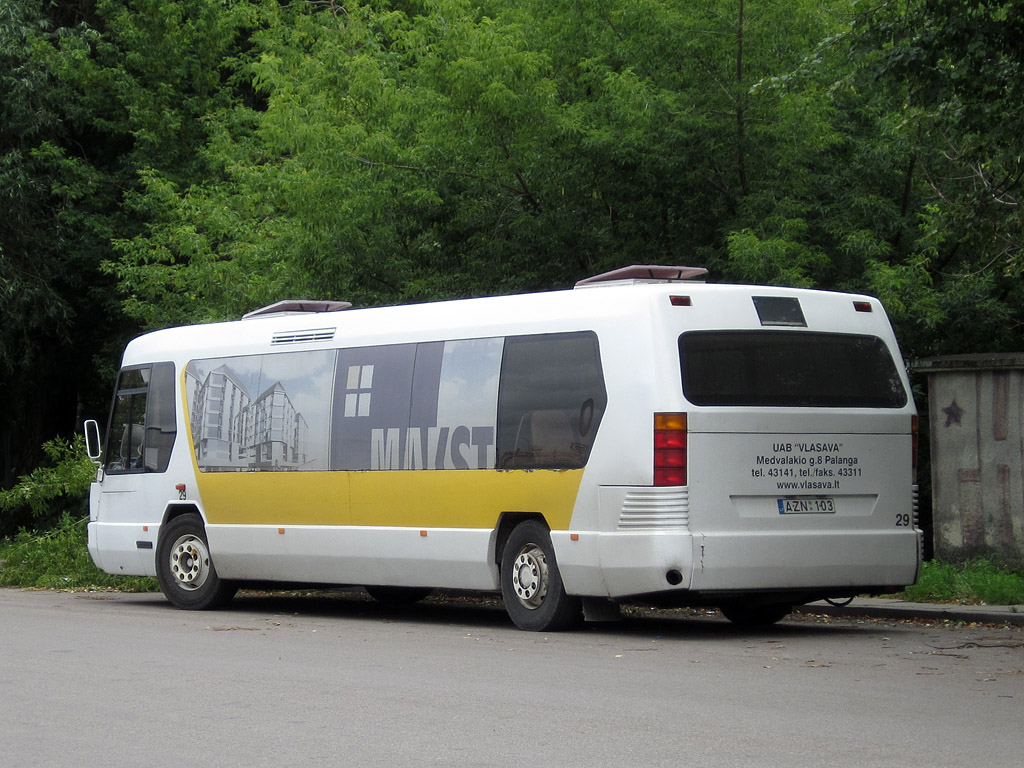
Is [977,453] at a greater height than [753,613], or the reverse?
[977,453]

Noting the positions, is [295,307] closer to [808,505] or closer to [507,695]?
[808,505]

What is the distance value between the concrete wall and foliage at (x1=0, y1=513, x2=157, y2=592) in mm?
9421

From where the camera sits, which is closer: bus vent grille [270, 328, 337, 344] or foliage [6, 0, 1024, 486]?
foliage [6, 0, 1024, 486]

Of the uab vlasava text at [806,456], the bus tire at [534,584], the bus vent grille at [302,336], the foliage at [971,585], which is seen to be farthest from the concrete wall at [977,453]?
the bus vent grille at [302,336]

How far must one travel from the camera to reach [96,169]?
30.1 metres

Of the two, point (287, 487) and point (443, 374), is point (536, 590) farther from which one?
point (287, 487)

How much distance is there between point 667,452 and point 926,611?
10.6ft

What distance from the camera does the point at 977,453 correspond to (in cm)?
1545

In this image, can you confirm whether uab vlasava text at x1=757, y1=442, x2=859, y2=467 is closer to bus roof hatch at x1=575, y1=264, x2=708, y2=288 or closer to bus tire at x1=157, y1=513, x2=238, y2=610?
bus roof hatch at x1=575, y1=264, x2=708, y2=288

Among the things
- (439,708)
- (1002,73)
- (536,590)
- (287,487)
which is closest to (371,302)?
(287,487)

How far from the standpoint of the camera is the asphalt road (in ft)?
23.2

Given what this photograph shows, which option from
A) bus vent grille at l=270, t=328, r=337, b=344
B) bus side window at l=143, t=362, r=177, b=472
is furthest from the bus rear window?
bus side window at l=143, t=362, r=177, b=472

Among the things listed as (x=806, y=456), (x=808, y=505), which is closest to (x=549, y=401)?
(x=806, y=456)

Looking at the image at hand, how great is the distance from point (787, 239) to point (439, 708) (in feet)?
31.2
